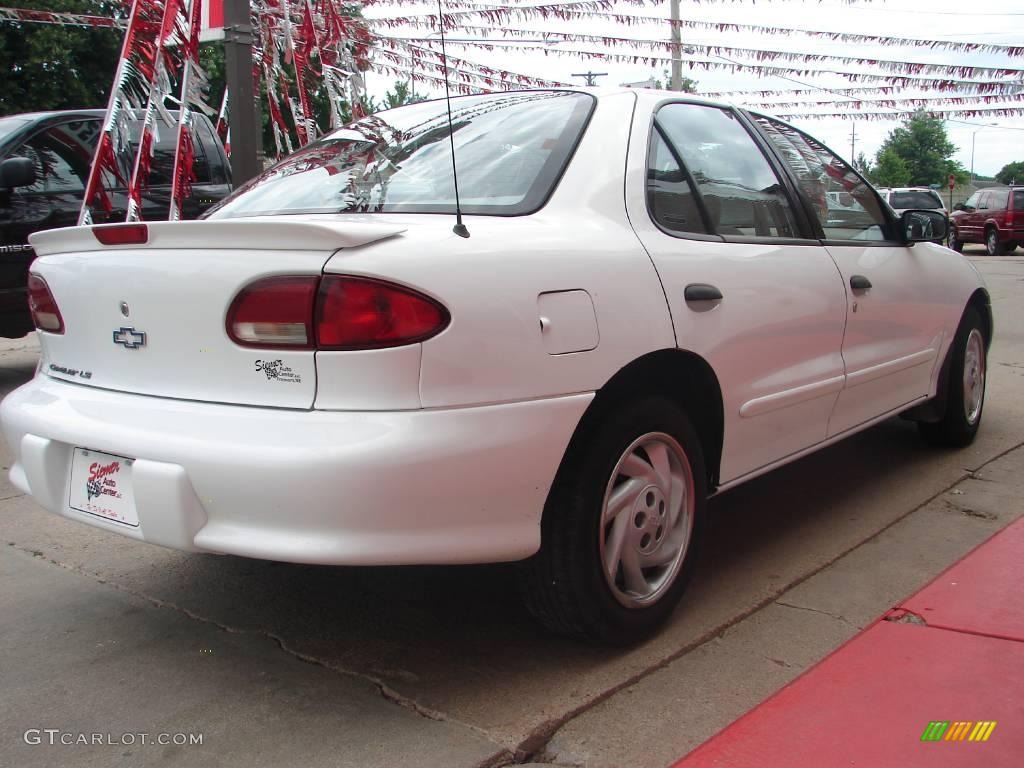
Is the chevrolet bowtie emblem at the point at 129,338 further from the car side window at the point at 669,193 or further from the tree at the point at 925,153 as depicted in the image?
the tree at the point at 925,153

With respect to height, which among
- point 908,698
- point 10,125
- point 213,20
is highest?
point 213,20

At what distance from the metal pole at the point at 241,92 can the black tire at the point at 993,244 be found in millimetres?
21872

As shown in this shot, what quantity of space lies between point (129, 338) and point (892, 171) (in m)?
83.4

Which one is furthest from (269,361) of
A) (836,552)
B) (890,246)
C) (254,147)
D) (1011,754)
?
(254,147)

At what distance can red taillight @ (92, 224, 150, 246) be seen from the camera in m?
2.64

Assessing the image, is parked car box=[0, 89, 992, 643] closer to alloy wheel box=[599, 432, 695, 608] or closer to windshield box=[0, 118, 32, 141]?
alloy wheel box=[599, 432, 695, 608]

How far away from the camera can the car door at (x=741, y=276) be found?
303 centimetres

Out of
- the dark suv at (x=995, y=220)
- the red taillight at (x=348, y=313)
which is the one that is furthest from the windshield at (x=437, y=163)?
the dark suv at (x=995, y=220)

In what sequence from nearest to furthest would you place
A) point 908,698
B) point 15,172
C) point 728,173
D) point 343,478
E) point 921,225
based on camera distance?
point 343,478 → point 908,698 → point 728,173 → point 921,225 → point 15,172

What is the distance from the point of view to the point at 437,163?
3.03 metres

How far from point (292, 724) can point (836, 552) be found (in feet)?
7.09

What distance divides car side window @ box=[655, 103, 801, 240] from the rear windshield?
810 inches

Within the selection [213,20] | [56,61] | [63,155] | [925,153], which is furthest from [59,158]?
[925,153]

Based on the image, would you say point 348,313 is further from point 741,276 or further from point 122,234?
point 741,276
